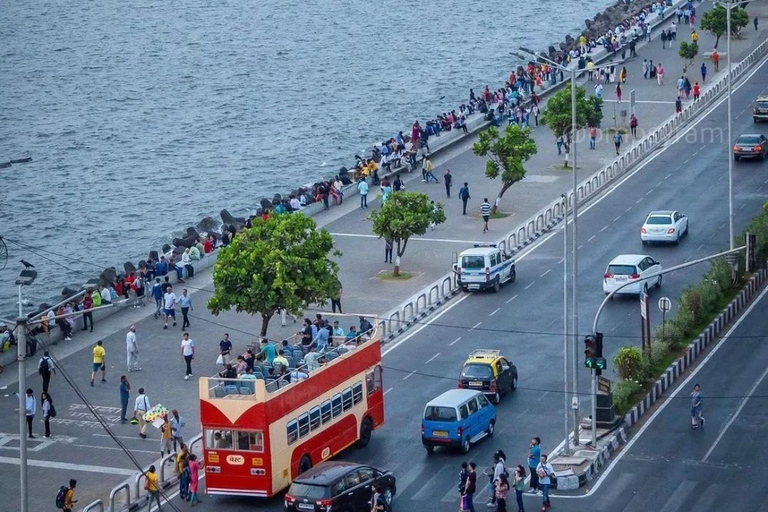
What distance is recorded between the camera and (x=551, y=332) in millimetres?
62500

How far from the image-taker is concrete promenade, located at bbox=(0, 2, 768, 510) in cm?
5156

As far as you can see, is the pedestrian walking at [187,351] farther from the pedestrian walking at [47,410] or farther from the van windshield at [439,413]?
the van windshield at [439,413]

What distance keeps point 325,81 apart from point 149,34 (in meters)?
38.8

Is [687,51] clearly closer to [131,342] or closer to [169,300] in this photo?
[169,300]

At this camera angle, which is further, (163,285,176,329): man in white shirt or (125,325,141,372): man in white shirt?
(163,285,176,329): man in white shirt

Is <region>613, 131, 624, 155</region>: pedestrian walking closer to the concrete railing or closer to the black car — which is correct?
the concrete railing

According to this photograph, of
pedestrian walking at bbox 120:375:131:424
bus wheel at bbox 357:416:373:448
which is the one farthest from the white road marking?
bus wheel at bbox 357:416:373:448

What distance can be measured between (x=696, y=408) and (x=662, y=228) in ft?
71.3

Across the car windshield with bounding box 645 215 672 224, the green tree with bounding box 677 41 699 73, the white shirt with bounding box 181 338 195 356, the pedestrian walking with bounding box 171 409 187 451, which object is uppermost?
the green tree with bounding box 677 41 699 73

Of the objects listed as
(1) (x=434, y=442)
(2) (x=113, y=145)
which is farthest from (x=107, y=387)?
(2) (x=113, y=145)

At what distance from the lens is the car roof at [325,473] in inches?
1745

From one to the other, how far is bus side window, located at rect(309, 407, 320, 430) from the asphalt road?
2.46 m

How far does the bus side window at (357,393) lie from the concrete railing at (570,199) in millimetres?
11368

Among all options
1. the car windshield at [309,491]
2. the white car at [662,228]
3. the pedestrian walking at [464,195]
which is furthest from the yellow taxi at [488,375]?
the pedestrian walking at [464,195]
